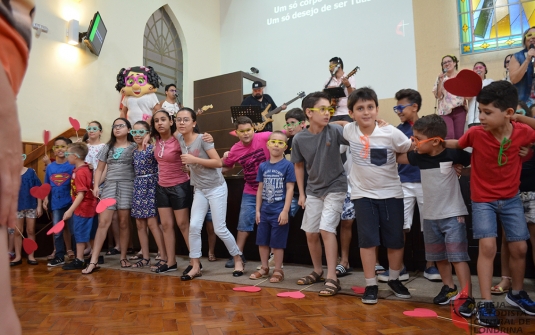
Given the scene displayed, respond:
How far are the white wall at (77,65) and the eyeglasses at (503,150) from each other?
577 centimetres

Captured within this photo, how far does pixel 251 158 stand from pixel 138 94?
2357mm

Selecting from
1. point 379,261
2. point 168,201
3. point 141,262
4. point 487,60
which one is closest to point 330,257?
point 379,261

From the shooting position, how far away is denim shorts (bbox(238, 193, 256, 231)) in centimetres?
360

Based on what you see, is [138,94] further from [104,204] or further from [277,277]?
[277,277]

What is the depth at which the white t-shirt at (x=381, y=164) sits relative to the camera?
8.02ft

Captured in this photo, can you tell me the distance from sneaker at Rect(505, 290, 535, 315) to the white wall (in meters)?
5.90

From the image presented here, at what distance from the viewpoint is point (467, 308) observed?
206 centimetres

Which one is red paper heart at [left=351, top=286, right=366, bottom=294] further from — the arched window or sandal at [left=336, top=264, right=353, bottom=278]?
the arched window

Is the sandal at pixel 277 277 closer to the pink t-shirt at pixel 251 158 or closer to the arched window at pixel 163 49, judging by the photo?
the pink t-shirt at pixel 251 158

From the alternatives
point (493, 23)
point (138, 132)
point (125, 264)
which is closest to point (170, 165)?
point (138, 132)

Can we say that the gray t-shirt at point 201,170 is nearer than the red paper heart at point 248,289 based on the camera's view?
No

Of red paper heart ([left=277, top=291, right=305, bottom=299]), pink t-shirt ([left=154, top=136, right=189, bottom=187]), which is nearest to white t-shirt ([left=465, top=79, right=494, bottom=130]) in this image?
red paper heart ([left=277, top=291, right=305, bottom=299])

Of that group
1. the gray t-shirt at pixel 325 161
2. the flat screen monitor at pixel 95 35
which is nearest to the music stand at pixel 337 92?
the gray t-shirt at pixel 325 161

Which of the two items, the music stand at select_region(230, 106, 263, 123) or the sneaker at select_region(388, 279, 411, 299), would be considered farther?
the music stand at select_region(230, 106, 263, 123)
